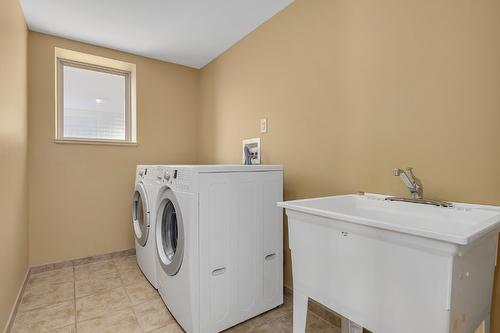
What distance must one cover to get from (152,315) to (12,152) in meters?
1.41

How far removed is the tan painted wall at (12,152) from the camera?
1.46 metres

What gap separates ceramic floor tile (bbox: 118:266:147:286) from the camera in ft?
7.35

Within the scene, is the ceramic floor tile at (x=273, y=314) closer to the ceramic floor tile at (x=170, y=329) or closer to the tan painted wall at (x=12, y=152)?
the ceramic floor tile at (x=170, y=329)

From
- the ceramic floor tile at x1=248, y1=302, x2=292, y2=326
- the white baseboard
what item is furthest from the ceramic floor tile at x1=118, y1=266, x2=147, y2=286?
the ceramic floor tile at x1=248, y1=302, x2=292, y2=326

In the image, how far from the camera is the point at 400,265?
2.72 ft

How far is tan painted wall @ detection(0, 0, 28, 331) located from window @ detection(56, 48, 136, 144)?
0.40 m

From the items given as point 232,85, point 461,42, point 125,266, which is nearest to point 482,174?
point 461,42

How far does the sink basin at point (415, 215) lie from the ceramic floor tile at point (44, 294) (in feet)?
6.42

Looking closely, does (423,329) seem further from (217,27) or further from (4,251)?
(217,27)

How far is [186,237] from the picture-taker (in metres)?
1.48

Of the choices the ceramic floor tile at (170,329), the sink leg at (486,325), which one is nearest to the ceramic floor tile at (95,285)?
the ceramic floor tile at (170,329)

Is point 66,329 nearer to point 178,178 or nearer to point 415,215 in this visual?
point 178,178

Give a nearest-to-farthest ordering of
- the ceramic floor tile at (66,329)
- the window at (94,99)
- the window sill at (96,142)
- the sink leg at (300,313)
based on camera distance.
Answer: the sink leg at (300,313)
the ceramic floor tile at (66,329)
the window sill at (96,142)
the window at (94,99)

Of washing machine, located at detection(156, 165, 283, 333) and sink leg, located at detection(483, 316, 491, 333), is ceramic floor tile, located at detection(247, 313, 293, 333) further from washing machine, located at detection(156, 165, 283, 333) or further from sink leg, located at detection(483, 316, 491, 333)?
sink leg, located at detection(483, 316, 491, 333)
